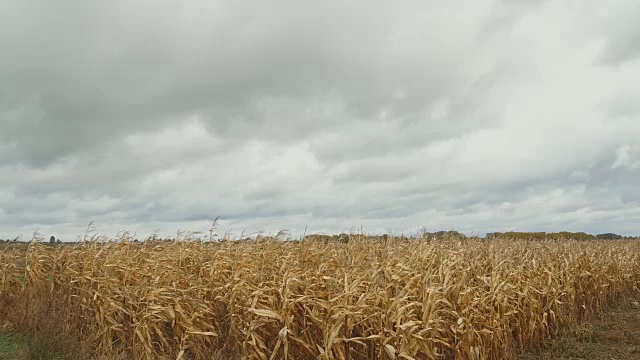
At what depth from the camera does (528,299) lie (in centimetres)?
932

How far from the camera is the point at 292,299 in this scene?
266 inches

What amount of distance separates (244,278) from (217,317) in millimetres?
1072

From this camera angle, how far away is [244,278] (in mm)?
8008

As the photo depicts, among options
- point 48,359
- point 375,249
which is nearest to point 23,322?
point 48,359

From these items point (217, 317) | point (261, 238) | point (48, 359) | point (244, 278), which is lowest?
point (48, 359)

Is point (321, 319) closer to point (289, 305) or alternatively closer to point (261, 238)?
point (289, 305)

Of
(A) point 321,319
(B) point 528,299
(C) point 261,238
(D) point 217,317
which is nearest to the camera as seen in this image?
(A) point 321,319

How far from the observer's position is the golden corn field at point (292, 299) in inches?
255

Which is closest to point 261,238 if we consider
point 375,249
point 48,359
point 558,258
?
point 375,249

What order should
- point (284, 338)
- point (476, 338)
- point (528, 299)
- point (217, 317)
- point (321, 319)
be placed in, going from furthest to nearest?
point (528, 299), point (217, 317), point (476, 338), point (321, 319), point (284, 338)

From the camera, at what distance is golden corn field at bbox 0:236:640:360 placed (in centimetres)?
648

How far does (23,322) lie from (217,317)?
512cm

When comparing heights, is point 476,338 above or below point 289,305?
below

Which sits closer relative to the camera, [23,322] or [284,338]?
[284,338]
